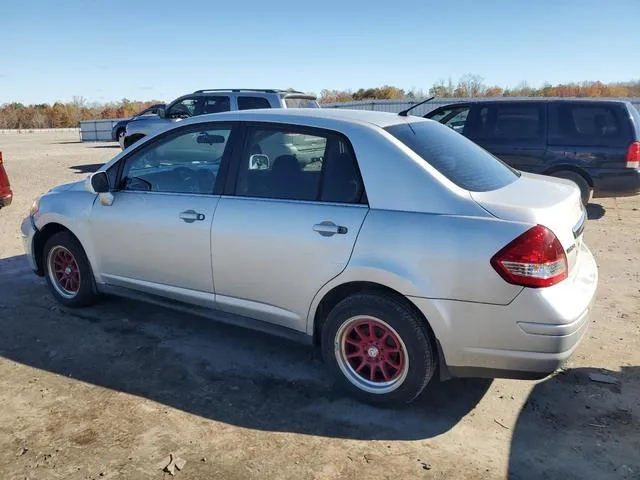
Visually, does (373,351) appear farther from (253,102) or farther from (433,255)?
(253,102)

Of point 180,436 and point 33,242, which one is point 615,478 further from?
point 33,242

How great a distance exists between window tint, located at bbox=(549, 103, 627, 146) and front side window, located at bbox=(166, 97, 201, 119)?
24.9 ft

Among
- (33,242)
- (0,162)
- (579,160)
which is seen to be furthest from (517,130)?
(0,162)

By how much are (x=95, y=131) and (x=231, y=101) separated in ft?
72.8

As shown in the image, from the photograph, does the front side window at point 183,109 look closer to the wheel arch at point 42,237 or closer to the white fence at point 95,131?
the wheel arch at point 42,237

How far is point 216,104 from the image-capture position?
1187 centimetres

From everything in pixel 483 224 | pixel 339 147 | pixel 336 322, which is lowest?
pixel 336 322

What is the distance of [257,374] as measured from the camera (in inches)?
153

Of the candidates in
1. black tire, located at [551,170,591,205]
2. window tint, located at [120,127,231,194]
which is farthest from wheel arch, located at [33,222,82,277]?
black tire, located at [551,170,591,205]

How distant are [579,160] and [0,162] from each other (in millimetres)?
9121

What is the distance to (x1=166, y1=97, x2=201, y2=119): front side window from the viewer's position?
12530 mm

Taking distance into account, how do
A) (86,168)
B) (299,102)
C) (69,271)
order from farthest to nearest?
(86,168) → (299,102) → (69,271)

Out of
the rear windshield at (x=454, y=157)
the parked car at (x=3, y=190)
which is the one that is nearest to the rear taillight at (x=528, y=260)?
the rear windshield at (x=454, y=157)

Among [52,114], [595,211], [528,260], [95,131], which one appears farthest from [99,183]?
[52,114]
